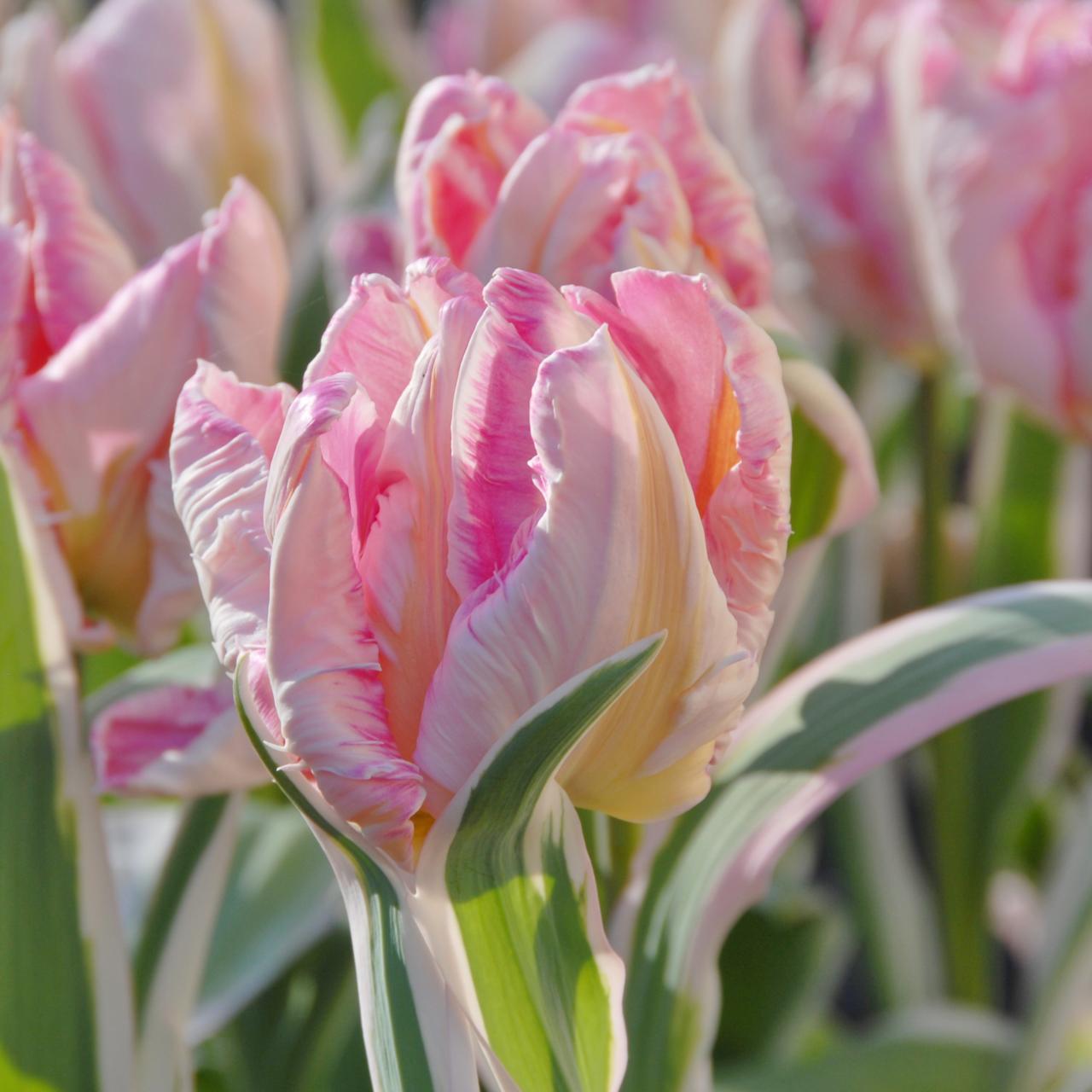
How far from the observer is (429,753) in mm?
196

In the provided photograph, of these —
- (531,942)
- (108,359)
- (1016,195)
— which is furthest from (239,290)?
(1016,195)

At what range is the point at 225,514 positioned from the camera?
20cm

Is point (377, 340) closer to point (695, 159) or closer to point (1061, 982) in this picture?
point (695, 159)

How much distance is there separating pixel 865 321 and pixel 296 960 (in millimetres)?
290

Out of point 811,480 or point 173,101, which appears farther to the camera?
point 173,101

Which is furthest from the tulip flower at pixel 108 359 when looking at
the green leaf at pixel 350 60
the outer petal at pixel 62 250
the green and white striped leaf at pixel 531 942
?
the green leaf at pixel 350 60

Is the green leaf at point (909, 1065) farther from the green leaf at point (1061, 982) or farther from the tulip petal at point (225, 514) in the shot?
the tulip petal at point (225, 514)

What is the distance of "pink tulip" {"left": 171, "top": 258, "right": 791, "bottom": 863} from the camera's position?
0.19 m

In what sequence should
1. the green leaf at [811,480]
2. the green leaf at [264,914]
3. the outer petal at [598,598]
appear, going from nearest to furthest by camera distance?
the outer petal at [598,598] → the green leaf at [811,480] → the green leaf at [264,914]

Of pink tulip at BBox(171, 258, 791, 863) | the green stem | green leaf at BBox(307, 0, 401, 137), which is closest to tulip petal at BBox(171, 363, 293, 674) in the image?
pink tulip at BBox(171, 258, 791, 863)

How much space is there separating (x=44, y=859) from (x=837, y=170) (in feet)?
1.10

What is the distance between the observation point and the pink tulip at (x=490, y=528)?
186mm

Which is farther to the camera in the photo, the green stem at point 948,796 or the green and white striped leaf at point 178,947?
the green stem at point 948,796

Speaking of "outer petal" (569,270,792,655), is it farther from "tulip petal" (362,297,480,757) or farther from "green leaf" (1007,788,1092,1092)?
"green leaf" (1007,788,1092,1092)
